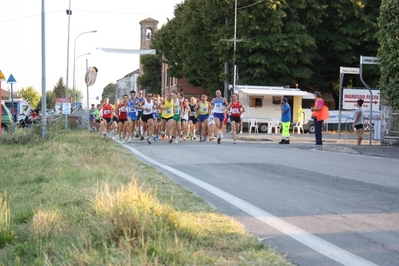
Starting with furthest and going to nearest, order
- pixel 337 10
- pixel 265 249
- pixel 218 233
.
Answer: pixel 337 10
pixel 218 233
pixel 265 249

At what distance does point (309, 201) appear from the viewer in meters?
7.80

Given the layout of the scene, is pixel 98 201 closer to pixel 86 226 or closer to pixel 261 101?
pixel 86 226

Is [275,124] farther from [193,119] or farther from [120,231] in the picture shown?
[120,231]

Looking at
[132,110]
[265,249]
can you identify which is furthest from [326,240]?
[132,110]

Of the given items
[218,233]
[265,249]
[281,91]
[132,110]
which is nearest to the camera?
[265,249]

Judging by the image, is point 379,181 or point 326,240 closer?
point 326,240

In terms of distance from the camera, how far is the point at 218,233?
5.42m

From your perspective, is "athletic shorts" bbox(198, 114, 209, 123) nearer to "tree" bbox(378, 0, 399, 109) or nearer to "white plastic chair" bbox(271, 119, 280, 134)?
"tree" bbox(378, 0, 399, 109)

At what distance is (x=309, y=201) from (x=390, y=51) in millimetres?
16697

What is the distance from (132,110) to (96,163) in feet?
38.2

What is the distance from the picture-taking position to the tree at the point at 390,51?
22392 millimetres

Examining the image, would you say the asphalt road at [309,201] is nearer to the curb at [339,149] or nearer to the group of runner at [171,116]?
the curb at [339,149]

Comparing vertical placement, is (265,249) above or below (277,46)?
below

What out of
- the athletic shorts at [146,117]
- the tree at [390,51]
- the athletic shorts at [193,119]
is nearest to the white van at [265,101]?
the athletic shorts at [193,119]
